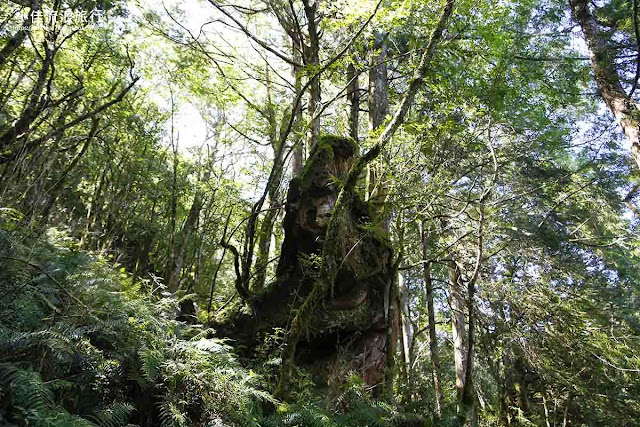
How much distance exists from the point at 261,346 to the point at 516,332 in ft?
18.9

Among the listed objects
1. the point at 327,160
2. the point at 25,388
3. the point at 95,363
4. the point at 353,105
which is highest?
the point at 353,105

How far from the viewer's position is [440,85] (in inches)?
267

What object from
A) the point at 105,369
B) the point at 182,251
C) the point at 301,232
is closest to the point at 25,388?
the point at 105,369

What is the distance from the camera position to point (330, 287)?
4.88 m

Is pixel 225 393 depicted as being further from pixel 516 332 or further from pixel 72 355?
pixel 516 332

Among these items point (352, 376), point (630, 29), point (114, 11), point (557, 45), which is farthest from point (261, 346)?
point (557, 45)

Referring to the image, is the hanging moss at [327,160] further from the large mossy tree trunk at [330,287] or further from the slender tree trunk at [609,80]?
the slender tree trunk at [609,80]

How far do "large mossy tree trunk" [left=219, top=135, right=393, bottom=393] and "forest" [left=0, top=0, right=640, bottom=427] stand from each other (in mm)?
32

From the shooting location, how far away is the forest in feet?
10.2

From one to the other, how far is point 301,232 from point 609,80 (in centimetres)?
623

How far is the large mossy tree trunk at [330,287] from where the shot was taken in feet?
16.2

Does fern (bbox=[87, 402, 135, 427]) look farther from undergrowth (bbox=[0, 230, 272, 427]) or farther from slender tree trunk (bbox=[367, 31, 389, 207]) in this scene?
slender tree trunk (bbox=[367, 31, 389, 207])

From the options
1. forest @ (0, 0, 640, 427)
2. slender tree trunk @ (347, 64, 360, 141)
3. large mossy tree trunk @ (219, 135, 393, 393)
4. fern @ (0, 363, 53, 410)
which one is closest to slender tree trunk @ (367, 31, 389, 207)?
forest @ (0, 0, 640, 427)

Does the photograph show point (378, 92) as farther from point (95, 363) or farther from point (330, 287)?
point (95, 363)
